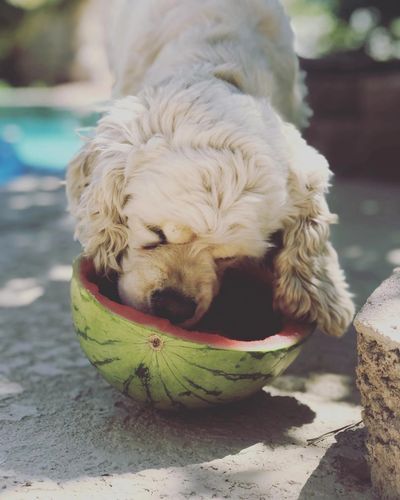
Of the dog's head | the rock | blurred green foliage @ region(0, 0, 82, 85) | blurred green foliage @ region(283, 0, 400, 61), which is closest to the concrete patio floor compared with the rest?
the rock

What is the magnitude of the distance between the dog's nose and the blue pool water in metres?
5.76

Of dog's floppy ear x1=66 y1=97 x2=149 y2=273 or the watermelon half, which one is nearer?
the watermelon half

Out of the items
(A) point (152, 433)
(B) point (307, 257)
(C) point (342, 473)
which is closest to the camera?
(C) point (342, 473)

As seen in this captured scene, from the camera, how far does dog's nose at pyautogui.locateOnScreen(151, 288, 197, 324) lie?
9.62 feet

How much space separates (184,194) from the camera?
9.46ft

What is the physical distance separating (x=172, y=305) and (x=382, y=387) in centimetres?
91

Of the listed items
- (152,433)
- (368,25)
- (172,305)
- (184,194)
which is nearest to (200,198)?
(184,194)

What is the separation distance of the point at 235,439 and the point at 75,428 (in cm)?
64

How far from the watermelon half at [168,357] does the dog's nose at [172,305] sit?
Result: 0.15 metres

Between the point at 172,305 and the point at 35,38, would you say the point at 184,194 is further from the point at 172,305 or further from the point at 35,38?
the point at 35,38

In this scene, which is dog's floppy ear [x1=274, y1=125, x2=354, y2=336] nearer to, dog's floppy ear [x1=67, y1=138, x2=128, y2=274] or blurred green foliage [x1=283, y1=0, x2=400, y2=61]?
dog's floppy ear [x1=67, y1=138, x2=128, y2=274]

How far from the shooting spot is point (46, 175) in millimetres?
8984

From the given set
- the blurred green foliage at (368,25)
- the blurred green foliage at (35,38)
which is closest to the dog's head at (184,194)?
the blurred green foliage at (368,25)

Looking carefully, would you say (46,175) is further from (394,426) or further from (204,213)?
(394,426)
